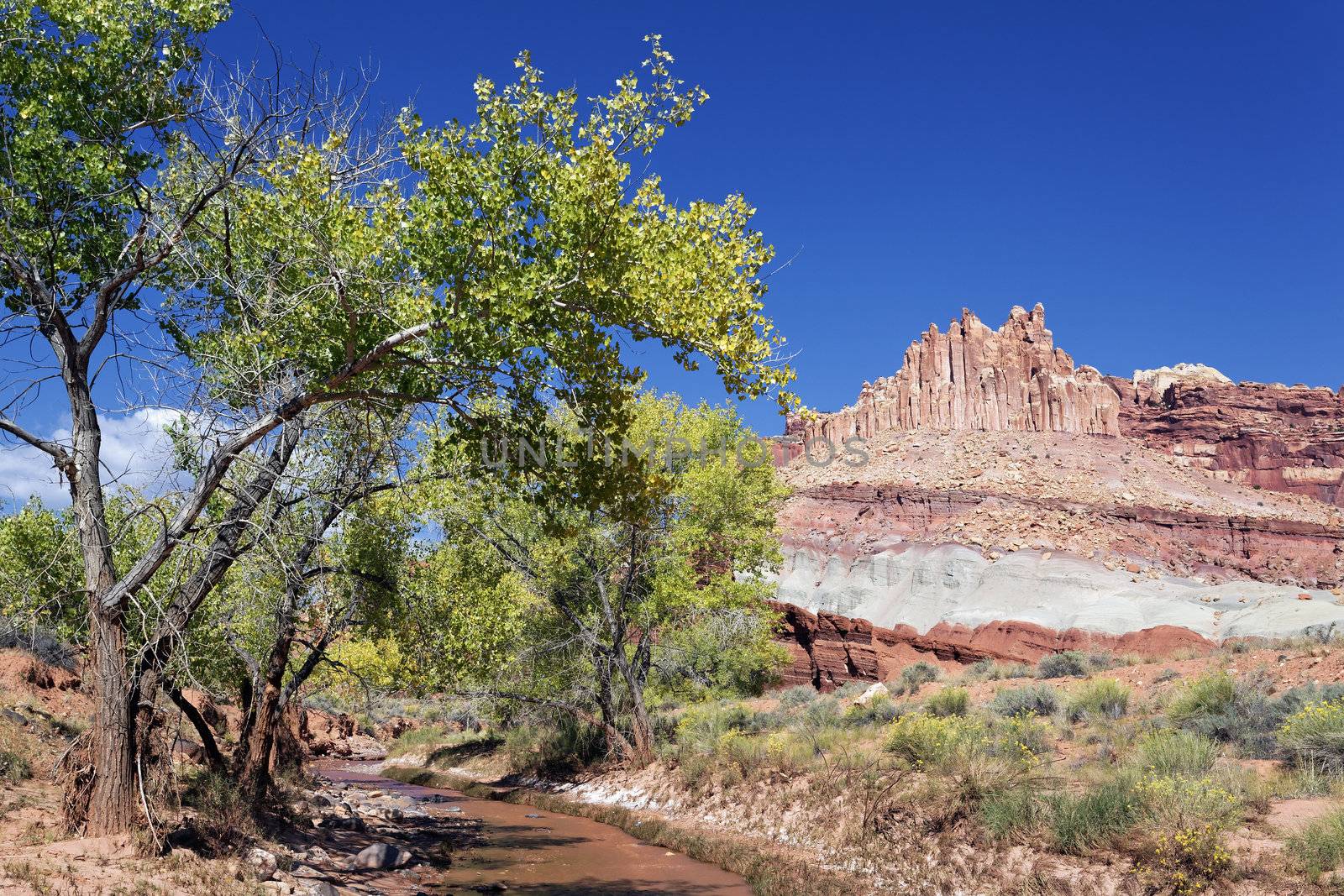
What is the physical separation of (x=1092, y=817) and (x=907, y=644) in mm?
42042

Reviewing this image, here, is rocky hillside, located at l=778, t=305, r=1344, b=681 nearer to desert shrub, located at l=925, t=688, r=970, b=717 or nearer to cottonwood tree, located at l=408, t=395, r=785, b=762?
cottonwood tree, located at l=408, t=395, r=785, b=762

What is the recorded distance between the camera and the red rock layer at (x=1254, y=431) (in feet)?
388

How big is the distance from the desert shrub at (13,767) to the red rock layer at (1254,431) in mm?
132074

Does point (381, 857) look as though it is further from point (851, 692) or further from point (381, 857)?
point (851, 692)

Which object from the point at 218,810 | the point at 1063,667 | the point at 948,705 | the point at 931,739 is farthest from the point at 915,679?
the point at 218,810

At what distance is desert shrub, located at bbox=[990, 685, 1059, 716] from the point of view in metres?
19.9

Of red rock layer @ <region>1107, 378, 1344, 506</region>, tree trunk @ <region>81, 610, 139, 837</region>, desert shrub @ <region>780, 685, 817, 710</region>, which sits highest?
red rock layer @ <region>1107, 378, 1344, 506</region>

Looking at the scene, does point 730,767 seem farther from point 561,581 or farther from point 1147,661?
point 1147,661

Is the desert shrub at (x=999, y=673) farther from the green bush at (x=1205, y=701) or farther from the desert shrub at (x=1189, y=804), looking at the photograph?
the desert shrub at (x=1189, y=804)

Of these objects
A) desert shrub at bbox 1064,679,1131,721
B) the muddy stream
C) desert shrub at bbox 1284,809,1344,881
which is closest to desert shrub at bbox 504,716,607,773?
the muddy stream

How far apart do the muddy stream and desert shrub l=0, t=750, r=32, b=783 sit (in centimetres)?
566

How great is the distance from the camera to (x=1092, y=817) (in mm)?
10945

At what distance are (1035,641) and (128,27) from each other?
58.6m

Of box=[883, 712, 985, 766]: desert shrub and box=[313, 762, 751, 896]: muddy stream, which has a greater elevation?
box=[883, 712, 985, 766]: desert shrub
